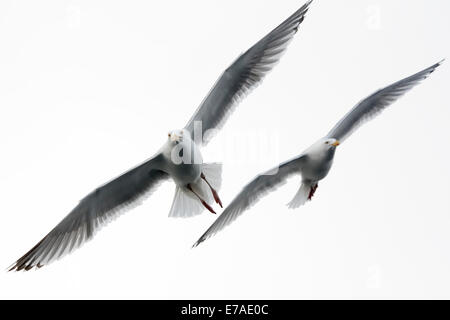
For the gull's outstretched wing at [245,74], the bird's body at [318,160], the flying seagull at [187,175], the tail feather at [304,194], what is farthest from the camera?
the tail feather at [304,194]

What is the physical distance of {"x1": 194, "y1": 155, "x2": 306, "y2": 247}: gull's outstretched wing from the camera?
5.56 meters

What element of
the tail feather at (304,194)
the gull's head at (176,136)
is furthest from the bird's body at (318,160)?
the gull's head at (176,136)

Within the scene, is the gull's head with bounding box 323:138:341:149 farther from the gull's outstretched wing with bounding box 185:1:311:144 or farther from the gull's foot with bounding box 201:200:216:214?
the gull's foot with bounding box 201:200:216:214

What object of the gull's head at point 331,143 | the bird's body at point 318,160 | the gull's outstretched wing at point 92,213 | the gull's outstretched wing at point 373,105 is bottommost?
the gull's outstretched wing at point 92,213

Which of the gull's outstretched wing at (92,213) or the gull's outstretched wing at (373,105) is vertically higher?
the gull's outstretched wing at (373,105)

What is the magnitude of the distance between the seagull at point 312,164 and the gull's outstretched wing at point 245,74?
0.55 meters

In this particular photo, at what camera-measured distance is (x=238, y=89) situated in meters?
5.44

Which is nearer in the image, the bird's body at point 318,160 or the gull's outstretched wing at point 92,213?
the gull's outstretched wing at point 92,213

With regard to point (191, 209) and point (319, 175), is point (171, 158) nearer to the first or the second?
point (191, 209)

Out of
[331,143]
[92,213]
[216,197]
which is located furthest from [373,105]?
[92,213]

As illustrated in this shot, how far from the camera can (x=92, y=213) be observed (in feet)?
17.4

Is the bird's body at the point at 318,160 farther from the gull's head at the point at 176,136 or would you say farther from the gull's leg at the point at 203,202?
the gull's head at the point at 176,136

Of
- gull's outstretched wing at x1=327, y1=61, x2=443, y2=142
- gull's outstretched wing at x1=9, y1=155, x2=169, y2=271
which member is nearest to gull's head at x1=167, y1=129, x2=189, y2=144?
gull's outstretched wing at x1=9, y1=155, x2=169, y2=271

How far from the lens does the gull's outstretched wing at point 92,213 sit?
5.21m
